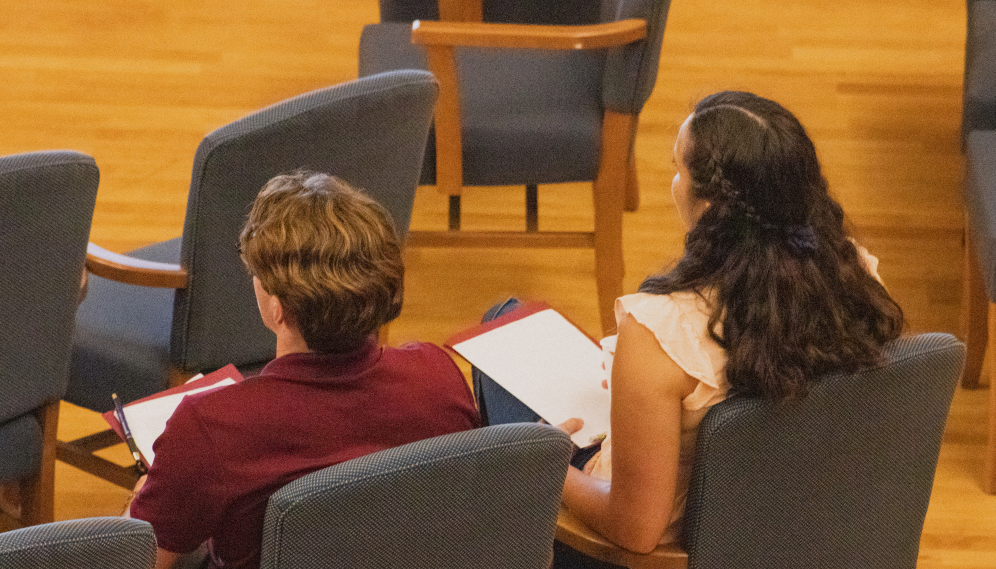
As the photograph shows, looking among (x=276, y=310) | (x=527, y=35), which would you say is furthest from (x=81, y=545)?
(x=527, y=35)

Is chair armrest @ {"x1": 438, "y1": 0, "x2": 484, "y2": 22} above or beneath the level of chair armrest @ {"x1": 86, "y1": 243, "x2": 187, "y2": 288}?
above

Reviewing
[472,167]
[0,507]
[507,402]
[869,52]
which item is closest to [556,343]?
[507,402]

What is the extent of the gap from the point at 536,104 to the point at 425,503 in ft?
4.79

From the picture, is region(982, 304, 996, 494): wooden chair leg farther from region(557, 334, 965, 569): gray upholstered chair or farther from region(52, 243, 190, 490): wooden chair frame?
region(52, 243, 190, 490): wooden chair frame

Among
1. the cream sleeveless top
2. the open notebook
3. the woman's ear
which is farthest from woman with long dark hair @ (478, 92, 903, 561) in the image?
the open notebook

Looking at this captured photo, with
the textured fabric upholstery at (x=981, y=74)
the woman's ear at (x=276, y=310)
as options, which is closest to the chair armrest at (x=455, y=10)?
the textured fabric upholstery at (x=981, y=74)

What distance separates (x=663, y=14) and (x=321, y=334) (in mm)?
1296

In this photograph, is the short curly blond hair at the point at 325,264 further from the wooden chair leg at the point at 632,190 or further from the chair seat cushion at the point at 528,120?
the wooden chair leg at the point at 632,190

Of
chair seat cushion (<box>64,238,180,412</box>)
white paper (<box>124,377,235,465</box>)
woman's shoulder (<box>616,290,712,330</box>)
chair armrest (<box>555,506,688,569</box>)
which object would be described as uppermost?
woman's shoulder (<box>616,290,712,330</box>)

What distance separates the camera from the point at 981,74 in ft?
8.22

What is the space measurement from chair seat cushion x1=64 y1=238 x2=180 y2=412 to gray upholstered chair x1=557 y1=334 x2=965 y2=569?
0.86 meters

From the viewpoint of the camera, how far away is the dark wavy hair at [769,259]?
1262 millimetres

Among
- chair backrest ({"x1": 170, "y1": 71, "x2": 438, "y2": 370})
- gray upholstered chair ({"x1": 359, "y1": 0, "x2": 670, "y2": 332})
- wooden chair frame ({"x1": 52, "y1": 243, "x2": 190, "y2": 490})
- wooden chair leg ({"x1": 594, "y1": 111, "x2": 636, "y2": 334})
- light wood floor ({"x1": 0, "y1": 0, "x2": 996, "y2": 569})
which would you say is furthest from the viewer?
light wood floor ({"x1": 0, "y1": 0, "x2": 996, "y2": 569})

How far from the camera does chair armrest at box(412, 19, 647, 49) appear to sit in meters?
2.19
